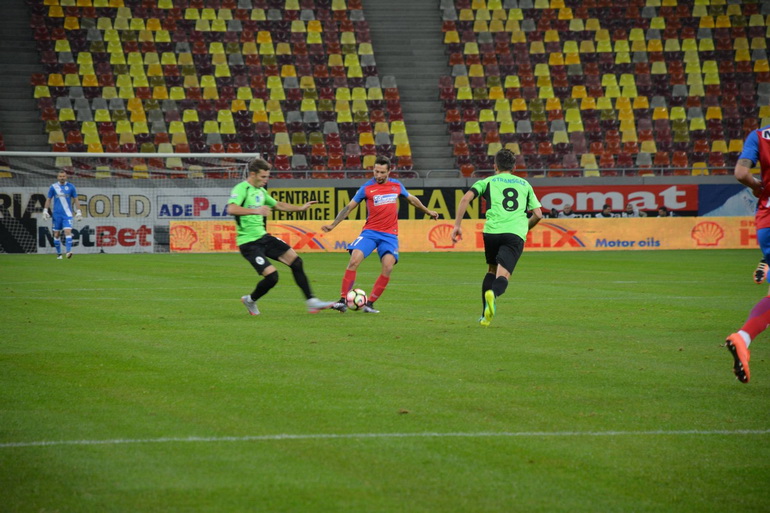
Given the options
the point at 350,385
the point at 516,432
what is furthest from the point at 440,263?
the point at 516,432

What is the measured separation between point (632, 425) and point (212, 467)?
2.57 m

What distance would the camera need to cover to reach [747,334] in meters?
7.14

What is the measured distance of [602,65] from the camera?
40812 mm

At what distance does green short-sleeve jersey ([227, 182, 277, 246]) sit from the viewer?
509 inches

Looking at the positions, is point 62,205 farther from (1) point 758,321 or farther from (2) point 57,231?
(1) point 758,321

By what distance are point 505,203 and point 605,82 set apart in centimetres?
3025

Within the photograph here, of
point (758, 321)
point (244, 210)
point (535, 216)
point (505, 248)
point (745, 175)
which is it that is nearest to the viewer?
point (745, 175)

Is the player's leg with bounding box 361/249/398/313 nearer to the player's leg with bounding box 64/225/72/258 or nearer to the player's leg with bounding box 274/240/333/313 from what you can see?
the player's leg with bounding box 274/240/333/313

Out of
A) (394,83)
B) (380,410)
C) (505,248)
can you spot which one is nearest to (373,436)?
Result: (380,410)

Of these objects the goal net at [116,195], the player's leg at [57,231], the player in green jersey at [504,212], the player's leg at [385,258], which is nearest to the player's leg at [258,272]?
the player's leg at [385,258]

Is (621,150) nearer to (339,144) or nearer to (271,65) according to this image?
(339,144)

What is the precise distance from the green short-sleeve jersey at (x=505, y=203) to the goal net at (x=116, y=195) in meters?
19.8

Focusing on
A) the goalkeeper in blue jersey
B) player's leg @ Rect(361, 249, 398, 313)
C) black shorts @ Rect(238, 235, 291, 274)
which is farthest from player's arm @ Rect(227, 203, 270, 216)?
the goalkeeper in blue jersey

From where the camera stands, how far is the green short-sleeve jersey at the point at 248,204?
12.9 metres
